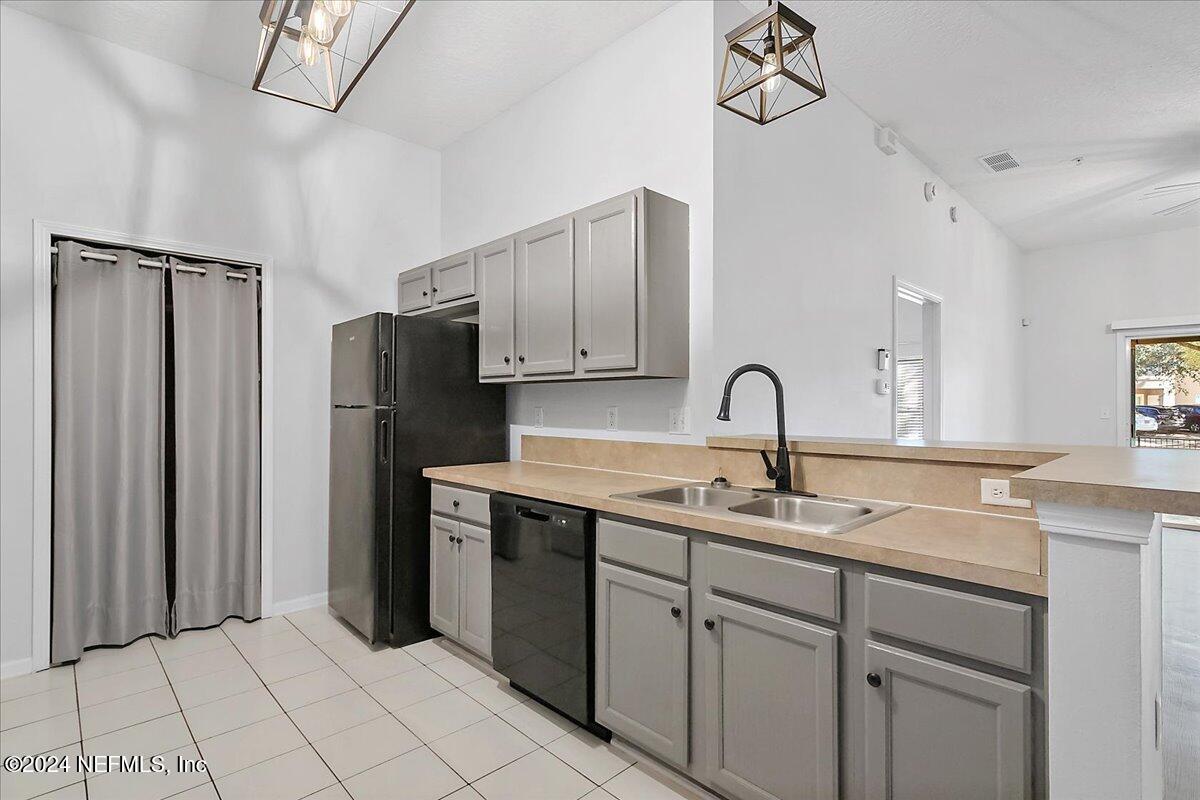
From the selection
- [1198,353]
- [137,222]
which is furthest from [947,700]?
[1198,353]

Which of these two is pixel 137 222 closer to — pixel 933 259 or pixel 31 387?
pixel 31 387

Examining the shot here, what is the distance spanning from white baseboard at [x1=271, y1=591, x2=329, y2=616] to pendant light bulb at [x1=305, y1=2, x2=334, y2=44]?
2981 mm

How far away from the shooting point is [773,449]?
238 centimetres

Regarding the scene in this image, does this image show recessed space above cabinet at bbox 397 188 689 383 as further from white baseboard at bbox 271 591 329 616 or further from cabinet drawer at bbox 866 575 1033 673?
white baseboard at bbox 271 591 329 616

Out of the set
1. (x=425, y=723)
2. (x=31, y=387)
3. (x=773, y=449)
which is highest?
(x=31, y=387)

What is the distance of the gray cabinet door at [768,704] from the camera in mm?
1553

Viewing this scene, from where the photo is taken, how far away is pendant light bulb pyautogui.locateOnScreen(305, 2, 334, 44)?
6.06ft

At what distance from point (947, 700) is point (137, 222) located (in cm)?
390

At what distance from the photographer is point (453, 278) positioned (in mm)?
3496

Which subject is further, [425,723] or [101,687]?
[101,687]

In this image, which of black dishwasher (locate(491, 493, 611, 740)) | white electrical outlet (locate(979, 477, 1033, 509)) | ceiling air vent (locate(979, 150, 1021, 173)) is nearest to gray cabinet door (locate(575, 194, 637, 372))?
black dishwasher (locate(491, 493, 611, 740))

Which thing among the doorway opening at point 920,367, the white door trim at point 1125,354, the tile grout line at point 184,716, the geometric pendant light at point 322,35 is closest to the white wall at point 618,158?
the geometric pendant light at point 322,35

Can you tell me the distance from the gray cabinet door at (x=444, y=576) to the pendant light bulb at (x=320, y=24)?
1989 mm

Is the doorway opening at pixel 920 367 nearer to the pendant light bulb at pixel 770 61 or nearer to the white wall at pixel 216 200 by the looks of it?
the pendant light bulb at pixel 770 61
